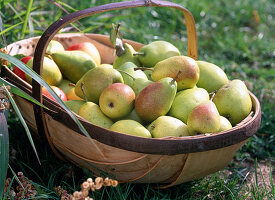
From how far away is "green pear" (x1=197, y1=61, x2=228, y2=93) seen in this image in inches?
71.9

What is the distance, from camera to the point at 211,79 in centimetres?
183

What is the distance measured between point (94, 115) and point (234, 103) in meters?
0.63

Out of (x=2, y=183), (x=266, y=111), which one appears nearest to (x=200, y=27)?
(x=266, y=111)

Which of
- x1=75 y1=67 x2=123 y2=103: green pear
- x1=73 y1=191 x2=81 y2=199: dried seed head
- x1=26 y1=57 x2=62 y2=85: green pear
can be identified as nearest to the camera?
x1=73 y1=191 x2=81 y2=199: dried seed head

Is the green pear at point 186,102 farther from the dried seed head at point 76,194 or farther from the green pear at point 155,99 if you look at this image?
the dried seed head at point 76,194

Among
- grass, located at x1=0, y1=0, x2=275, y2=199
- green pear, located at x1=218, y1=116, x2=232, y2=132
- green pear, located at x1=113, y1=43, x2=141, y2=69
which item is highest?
green pear, located at x1=113, y1=43, x2=141, y2=69

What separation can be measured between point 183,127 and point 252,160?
829 millimetres

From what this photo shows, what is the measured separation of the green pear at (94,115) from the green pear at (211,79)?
0.54 meters

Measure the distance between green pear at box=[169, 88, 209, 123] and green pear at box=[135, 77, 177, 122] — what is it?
0.18 feet

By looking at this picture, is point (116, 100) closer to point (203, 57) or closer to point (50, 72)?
point (50, 72)

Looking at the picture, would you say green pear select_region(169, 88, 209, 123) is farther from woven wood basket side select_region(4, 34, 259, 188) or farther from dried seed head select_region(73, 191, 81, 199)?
dried seed head select_region(73, 191, 81, 199)

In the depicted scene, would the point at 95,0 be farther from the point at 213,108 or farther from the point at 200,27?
the point at 213,108


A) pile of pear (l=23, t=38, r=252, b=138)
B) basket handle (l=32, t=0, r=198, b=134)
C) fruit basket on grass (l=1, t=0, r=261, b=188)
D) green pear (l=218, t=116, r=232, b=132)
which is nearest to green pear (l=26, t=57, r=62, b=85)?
pile of pear (l=23, t=38, r=252, b=138)

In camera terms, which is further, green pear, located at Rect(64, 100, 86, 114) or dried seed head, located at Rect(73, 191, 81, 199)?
green pear, located at Rect(64, 100, 86, 114)
